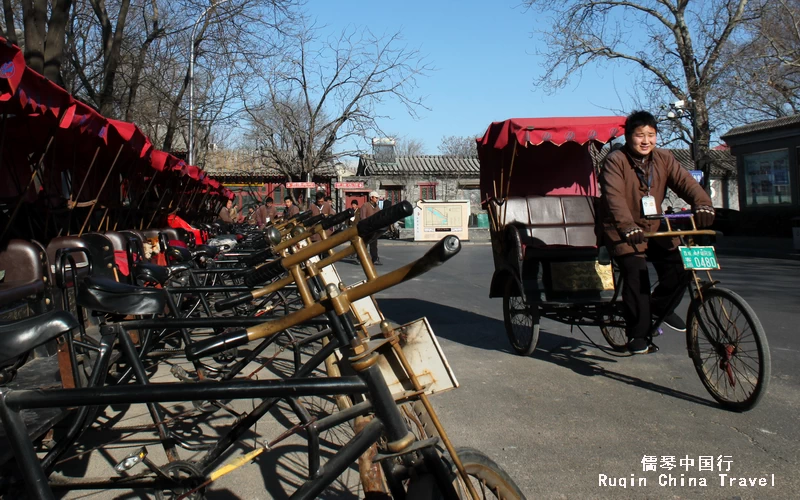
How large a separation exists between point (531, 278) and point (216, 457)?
3882 millimetres

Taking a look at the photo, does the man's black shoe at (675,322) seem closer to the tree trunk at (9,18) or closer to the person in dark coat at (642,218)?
the person in dark coat at (642,218)

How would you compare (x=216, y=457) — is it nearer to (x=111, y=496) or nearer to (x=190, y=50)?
(x=111, y=496)

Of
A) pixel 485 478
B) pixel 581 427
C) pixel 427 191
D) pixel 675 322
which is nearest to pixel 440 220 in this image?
pixel 427 191

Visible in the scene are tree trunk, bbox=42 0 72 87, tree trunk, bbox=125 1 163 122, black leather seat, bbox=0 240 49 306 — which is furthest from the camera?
tree trunk, bbox=125 1 163 122

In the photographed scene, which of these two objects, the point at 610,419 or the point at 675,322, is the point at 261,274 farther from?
the point at 675,322

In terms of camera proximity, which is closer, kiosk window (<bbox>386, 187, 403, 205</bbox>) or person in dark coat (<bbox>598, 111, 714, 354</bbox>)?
person in dark coat (<bbox>598, 111, 714, 354</bbox>)

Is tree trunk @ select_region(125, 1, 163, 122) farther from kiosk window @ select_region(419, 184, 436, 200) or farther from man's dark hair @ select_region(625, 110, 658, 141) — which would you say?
kiosk window @ select_region(419, 184, 436, 200)

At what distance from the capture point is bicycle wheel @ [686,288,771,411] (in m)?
4.00

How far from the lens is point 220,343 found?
1.78m

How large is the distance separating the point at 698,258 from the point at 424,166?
3746cm

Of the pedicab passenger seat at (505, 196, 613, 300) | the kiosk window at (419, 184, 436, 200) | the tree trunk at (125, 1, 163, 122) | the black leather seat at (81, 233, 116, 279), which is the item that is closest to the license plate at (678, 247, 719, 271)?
the pedicab passenger seat at (505, 196, 613, 300)

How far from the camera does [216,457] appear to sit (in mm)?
2711

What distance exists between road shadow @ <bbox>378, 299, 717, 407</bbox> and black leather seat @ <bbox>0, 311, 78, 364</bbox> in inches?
162

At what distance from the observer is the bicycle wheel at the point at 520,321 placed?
5799 mm
